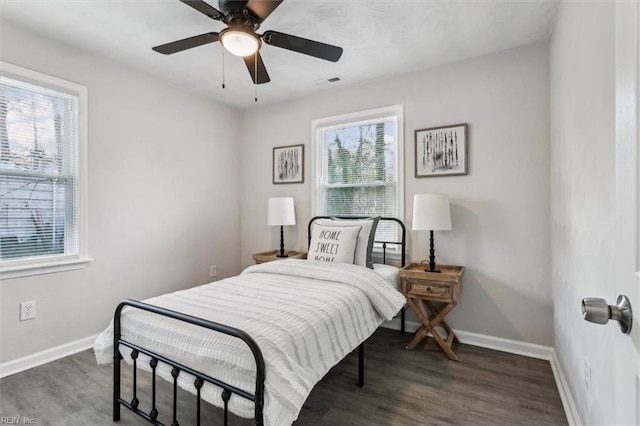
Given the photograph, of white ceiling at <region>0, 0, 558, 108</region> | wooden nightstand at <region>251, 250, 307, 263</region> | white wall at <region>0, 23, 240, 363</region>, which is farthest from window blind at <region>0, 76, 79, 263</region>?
wooden nightstand at <region>251, 250, 307, 263</region>

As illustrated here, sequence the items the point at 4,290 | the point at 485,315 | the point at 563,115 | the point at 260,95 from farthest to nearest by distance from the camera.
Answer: the point at 260,95 → the point at 485,315 → the point at 4,290 → the point at 563,115

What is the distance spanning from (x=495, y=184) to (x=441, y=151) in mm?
566

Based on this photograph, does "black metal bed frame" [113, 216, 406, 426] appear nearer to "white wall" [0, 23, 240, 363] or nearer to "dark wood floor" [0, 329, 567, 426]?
"dark wood floor" [0, 329, 567, 426]

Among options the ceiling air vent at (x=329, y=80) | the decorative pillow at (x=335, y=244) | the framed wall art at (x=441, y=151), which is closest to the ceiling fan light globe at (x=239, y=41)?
the ceiling air vent at (x=329, y=80)

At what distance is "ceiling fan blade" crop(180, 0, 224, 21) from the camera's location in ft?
5.62

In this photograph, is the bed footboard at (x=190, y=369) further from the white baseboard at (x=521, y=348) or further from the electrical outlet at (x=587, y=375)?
the white baseboard at (x=521, y=348)

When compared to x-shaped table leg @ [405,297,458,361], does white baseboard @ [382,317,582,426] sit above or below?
below

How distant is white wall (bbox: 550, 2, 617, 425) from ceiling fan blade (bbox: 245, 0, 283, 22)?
4.97 ft

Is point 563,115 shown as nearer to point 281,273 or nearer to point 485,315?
point 485,315

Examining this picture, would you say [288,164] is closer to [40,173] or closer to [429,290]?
[429,290]

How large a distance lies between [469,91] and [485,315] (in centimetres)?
206

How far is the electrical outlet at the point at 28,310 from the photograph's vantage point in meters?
2.45

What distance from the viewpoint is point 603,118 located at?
4.19 feet

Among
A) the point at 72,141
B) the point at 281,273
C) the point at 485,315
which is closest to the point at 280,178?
the point at 281,273
